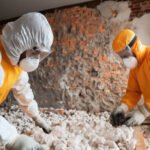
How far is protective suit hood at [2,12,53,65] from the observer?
7.32 feet

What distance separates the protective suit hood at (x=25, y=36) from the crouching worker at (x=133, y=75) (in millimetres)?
527

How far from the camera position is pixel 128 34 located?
2.44 m

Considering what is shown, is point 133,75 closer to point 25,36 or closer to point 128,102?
point 128,102

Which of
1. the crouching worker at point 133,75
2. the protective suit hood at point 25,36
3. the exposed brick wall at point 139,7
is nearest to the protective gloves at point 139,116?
the crouching worker at point 133,75

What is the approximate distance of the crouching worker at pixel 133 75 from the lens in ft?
8.00

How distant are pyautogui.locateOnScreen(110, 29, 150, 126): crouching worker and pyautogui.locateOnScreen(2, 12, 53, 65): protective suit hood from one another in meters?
0.53

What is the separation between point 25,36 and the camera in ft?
7.32

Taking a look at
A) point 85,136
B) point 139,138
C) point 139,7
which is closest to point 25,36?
point 85,136

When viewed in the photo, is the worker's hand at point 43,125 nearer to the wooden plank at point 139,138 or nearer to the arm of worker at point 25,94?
the arm of worker at point 25,94

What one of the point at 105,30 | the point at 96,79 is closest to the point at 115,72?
the point at 96,79

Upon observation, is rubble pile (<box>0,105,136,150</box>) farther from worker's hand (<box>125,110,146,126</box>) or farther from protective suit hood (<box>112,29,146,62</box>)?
protective suit hood (<box>112,29,146,62</box>)

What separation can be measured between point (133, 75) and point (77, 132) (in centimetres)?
78

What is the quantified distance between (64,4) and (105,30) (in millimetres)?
614

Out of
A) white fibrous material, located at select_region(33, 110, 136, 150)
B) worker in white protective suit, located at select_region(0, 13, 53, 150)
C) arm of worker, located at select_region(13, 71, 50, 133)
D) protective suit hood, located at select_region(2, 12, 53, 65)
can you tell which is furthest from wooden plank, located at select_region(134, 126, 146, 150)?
protective suit hood, located at select_region(2, 12, 53, 65)
